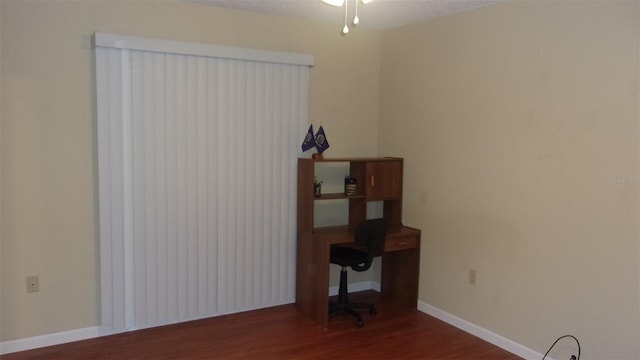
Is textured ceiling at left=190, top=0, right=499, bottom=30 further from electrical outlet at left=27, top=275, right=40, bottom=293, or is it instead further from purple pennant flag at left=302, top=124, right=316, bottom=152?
electrical outlet at left=27, top=275, right=40, bottom=293

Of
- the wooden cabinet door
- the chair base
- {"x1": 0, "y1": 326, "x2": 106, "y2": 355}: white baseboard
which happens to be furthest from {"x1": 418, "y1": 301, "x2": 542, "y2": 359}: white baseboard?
{"x1": 0, "y1": 326, "x2": 106, "y2": 355}: white baseboard

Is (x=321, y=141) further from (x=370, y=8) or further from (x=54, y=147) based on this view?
(x=54, y=147)

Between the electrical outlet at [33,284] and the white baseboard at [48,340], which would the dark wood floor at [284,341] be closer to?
the white baseboard at [48,340]

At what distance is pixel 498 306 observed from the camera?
3.63 meters

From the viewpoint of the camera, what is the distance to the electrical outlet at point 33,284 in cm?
335

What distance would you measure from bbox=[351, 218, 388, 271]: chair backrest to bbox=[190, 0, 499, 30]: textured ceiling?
1.69 metres

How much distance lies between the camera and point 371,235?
3867mm

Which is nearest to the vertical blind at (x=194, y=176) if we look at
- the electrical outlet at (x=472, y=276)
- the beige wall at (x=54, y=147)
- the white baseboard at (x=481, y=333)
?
the beige wall at (x=54, y=147)

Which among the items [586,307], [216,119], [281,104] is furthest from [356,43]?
[586,307]

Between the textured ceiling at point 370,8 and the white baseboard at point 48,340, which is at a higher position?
the textured ceiling at point 370,8

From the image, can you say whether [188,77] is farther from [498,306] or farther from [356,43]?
[498,306]

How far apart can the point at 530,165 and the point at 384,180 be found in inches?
53.7

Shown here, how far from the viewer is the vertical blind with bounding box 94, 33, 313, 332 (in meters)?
3.55

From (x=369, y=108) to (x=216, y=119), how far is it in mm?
1577
